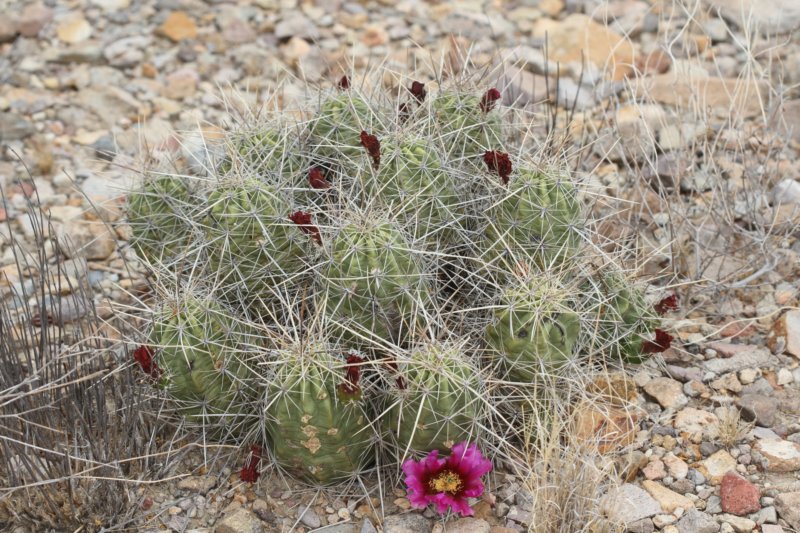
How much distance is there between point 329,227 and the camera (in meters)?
2.94

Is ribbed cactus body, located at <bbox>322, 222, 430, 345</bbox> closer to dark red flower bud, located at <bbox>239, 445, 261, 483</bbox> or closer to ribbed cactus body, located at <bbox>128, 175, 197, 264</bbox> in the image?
dark red flower bud, located at <bbox>239, 445, 261, 483</bbox>

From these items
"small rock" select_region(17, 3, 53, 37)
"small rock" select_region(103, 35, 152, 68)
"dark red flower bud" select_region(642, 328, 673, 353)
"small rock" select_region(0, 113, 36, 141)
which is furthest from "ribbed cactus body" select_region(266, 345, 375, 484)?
"small rock" select_region(17, 3, 53, 37)

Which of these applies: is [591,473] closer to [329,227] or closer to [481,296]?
[481,296]

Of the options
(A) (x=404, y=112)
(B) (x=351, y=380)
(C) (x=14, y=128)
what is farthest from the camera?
(C) (x=14, y=128)

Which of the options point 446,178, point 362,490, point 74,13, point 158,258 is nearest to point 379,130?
point 446,178

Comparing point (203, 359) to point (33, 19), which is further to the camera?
point (33, 19)

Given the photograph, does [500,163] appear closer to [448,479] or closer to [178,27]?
[448,479]

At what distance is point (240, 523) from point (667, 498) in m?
1.33

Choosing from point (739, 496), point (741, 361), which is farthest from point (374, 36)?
point (739, 496)

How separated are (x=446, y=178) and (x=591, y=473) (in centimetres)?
107

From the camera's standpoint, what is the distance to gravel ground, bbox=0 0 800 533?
10.1ft

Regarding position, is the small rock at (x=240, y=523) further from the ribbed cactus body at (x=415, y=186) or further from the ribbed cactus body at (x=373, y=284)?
the ribbed cactus body at (x=415, y=186)

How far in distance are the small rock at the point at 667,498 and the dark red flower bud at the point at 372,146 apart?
4.41ft

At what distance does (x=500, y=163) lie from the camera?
3043mm
